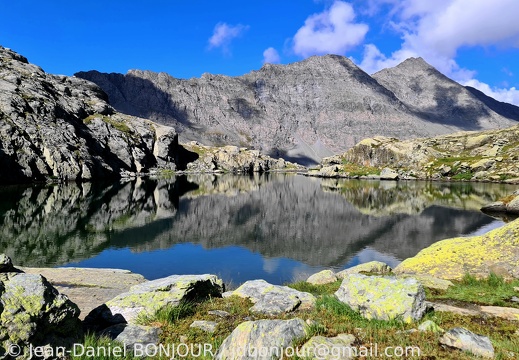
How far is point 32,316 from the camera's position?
8.97 meters

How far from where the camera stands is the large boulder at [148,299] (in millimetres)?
12258

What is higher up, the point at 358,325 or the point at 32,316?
the point at 32,316

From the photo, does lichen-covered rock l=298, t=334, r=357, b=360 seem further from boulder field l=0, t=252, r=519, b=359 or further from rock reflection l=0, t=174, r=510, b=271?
rock reflection l=0, t=174, r=510, b=271

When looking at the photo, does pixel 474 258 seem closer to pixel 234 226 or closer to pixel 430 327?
pixel 430 327

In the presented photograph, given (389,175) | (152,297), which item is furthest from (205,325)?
(389,175)

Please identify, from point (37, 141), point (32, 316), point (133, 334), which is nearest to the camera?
point (32, 316)

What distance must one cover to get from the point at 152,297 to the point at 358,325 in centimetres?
768

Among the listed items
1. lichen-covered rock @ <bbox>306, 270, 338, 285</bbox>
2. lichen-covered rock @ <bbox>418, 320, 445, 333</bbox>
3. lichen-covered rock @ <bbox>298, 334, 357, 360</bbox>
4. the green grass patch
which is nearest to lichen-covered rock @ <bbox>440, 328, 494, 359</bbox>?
lichen-covered rock @ <bbox>418, 320, 445, 333</bbox>

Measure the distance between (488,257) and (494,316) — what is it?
12.3m

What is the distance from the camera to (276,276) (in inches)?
1336

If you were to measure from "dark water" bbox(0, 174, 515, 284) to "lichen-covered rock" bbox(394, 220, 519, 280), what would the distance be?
1270 centimetres

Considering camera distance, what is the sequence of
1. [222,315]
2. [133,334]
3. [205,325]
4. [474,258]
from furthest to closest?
[474,258], [222,315], [205,325], [133,334]

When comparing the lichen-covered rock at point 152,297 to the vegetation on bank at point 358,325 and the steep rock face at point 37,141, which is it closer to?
the vegetation on bank at point 358,325

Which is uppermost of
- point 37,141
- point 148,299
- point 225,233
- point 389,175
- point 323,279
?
point 37,141
